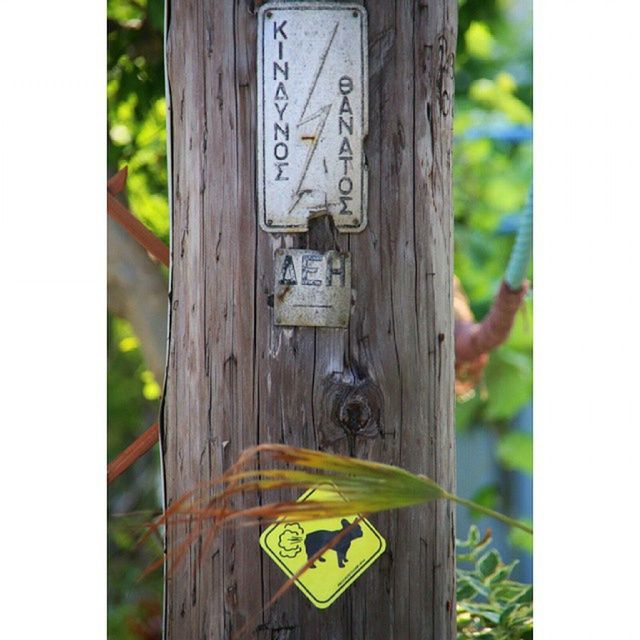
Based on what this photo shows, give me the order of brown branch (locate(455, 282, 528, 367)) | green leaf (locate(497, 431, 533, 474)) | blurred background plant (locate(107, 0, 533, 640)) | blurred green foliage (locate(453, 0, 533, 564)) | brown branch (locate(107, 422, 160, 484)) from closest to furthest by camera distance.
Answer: brown branch (locate(107, 422, 160, 484)), brown branch (locate(455, 282, 528, 367)), blurred background plant (locate(107, 0, 533, 640)), blurred green foliage (locate(453, 0, 533, 564)), green leaf (locate(497, 431, 533, 474))

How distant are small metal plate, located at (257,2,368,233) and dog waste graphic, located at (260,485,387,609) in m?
0.50

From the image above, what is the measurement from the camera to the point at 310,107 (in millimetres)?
1941

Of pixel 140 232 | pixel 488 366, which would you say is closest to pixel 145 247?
pixel 140 232

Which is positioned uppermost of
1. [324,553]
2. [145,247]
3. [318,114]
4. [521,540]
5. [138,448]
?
[318,114]

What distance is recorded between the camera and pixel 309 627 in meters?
1.99

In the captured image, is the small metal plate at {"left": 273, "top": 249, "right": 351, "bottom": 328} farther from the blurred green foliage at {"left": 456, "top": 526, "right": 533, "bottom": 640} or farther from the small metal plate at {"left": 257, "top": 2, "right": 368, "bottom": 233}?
the blurred green foliage at {"left": 456, "top": 526, "right": 533, "bottom": 640}

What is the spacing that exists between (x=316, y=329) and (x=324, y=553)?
0.37 meters

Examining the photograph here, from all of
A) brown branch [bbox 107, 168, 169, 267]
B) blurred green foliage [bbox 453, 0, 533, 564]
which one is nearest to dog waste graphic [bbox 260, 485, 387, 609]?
brown branch [bbox 107, 168, 169, 267]

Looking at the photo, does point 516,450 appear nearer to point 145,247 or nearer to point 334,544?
point 145,247

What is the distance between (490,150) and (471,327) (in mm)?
1682

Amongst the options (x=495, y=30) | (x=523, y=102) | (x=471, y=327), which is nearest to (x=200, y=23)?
(x=495, y=30)

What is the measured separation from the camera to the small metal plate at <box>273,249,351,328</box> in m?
1.96

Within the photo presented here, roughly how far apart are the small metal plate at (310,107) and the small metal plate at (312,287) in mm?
57

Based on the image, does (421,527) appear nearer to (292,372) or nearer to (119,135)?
(292,372)
